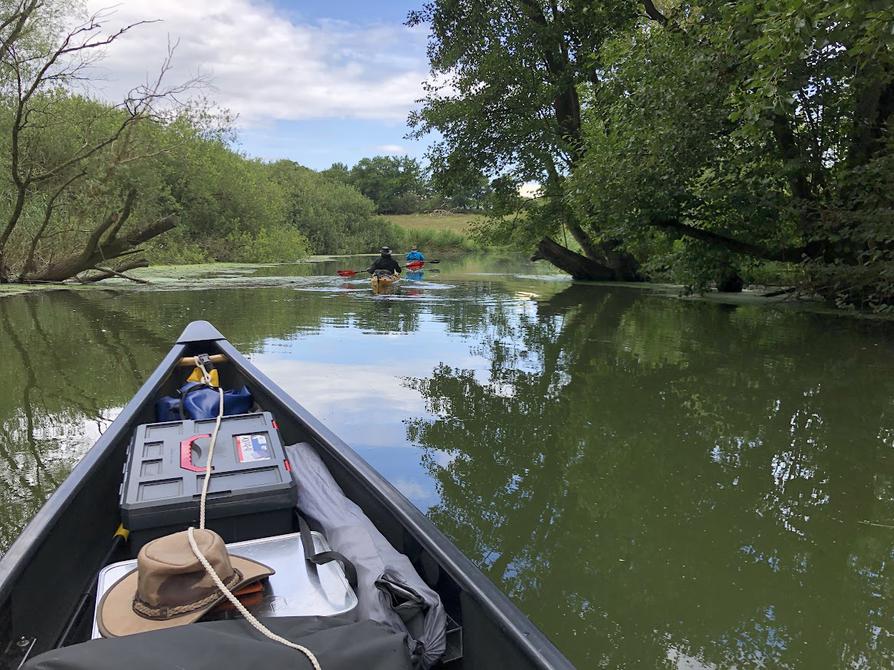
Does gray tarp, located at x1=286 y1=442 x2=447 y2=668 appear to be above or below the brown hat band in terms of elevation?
below

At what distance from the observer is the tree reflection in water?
6.74 feet

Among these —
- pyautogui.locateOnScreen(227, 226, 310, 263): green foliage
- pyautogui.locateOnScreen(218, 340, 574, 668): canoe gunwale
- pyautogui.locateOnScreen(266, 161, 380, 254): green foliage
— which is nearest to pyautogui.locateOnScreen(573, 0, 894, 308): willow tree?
pyautogui.locateOnScreen(218, 340, 574, 668): canoe gunwale

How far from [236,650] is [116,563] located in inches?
35.3

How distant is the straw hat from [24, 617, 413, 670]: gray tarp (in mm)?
184

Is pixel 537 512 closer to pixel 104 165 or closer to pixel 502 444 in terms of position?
pixel 502 444

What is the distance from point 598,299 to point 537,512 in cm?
1045

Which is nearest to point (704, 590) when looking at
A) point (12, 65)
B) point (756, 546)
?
point (756, 546)

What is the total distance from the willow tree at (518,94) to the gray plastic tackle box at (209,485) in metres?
12.3

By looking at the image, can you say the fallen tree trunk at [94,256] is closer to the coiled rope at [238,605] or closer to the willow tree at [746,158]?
the willow tree at [746,158]

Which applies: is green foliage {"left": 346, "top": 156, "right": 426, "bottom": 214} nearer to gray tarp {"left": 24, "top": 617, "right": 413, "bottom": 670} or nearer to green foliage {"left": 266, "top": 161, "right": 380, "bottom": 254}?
green foliage {"left": 266, "top": 161, "right": 380, "bottom": 254}

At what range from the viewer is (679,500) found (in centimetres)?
306

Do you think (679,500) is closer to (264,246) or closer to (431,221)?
(264,246)

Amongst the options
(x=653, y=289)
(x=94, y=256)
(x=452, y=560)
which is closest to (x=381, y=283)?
(x=94, y=256)

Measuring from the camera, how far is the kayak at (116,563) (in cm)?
135
